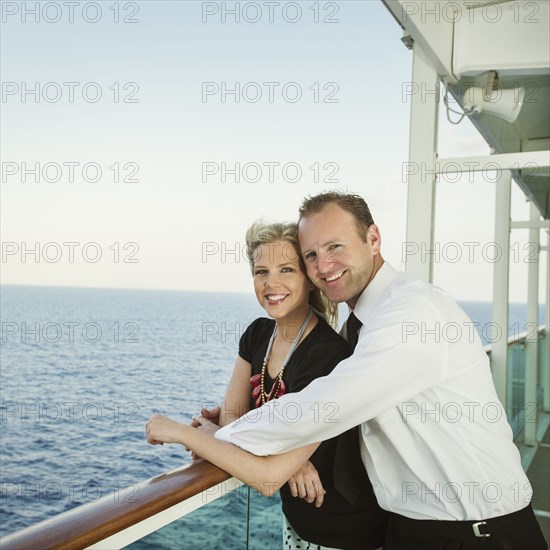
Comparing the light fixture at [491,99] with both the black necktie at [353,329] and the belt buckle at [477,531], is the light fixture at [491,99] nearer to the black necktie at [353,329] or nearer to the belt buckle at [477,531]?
the black necktie at [353,329]

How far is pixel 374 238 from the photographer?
1.88 meters

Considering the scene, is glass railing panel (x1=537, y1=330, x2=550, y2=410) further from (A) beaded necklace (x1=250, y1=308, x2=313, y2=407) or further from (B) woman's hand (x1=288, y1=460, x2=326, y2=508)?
(B) woman's hand (x1=288, y1=460, x2=326, y2=508)

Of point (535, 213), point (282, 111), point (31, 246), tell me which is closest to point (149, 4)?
point (282, 111)

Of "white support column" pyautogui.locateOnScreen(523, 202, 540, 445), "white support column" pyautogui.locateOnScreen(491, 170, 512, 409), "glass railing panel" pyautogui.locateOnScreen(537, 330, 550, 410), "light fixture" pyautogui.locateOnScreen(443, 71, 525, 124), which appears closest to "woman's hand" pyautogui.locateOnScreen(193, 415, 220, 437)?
"light fixture" pyautogui.locateOnScreen(443, 71, 525, 124)

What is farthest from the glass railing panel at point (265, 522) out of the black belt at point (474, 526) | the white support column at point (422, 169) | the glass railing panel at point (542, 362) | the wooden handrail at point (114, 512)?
the glass railing panel at point (542, 362)

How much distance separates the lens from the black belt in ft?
4.90

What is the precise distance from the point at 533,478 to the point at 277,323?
369cm

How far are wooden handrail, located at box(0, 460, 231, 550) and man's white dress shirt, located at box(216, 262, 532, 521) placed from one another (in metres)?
0.14

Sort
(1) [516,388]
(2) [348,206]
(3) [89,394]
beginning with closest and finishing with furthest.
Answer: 1. (2) [348,206]
2. (1) [516,388]
3. (3) [89,394]

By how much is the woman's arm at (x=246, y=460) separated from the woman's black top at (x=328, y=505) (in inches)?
8.7

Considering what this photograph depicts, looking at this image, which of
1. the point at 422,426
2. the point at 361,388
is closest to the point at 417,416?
the point at 422,426

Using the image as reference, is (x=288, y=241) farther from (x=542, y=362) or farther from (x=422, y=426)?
(x=542, y=362)

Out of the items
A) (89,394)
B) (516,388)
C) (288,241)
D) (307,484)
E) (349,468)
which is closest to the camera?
(307,484)

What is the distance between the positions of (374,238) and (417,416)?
611 millimetres
